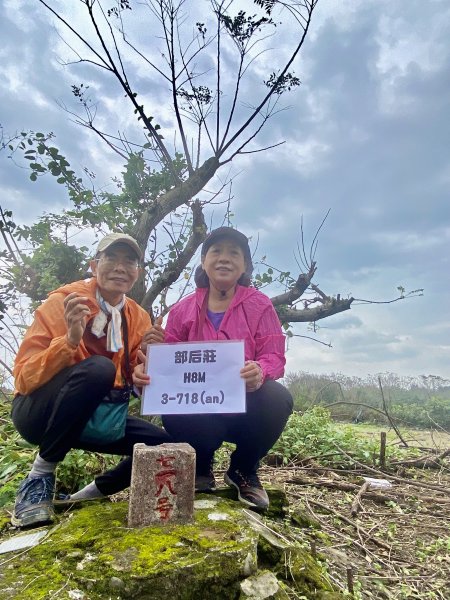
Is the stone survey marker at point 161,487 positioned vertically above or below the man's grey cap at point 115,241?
below

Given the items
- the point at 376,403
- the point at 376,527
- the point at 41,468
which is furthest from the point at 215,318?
the point at 376,403

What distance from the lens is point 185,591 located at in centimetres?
172

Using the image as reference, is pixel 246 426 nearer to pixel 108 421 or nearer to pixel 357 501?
pixel 108 421

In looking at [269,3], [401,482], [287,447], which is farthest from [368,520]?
[269,3]

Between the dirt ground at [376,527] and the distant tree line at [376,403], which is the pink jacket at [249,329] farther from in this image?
the distant tree line at [376,403]

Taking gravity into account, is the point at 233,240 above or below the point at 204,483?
above

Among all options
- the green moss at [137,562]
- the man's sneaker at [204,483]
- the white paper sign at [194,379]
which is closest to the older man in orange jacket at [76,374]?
the white paper sign at [194,379]

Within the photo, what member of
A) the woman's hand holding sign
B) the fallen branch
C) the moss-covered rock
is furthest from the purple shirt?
the fallen branch

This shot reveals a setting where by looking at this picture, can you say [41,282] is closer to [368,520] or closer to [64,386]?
→ [64,386]

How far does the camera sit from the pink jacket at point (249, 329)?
9.00 ft

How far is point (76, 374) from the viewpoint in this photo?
2.35 m

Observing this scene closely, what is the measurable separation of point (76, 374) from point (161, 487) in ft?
2.34

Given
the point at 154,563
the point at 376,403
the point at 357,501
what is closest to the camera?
the point at 154,563

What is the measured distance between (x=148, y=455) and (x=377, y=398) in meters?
11.6
